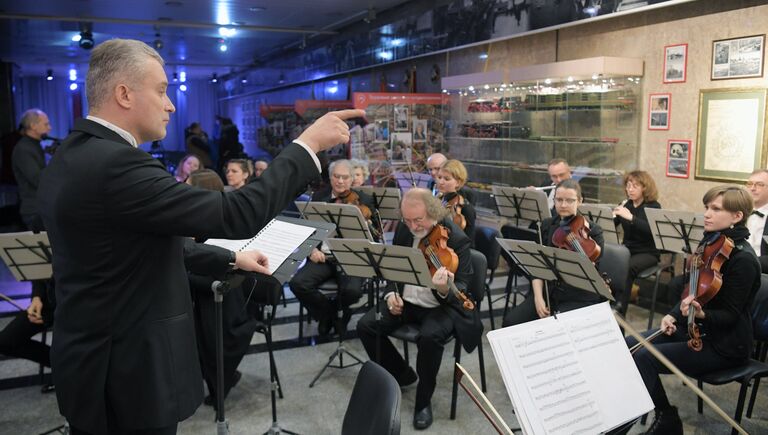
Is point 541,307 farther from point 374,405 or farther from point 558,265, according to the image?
point 374,405

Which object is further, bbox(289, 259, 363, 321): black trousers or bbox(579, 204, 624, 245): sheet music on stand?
bbox(579, 204, 624, 245): sheet music on stand

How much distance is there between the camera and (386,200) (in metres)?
5.87

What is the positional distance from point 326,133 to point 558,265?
2627 millimetres

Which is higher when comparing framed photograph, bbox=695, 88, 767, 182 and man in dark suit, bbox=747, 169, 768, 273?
framed photograph, bbox=695, 88, 767, 182

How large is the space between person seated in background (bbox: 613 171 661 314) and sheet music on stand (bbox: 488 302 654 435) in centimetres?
369

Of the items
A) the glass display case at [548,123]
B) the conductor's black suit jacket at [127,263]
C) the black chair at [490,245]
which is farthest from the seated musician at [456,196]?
the conductor's black suit jacket at [127,263]

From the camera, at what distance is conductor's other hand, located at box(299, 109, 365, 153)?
146 cm

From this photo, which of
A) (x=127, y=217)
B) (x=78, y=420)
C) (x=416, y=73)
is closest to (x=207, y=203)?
(x=127, y=217)

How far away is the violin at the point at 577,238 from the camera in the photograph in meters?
4.25

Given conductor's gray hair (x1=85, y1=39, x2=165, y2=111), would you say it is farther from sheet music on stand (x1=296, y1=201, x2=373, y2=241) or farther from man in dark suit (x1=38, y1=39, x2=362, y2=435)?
sheet music on stand (x1=296, y1=201, x2=373, y2=241)

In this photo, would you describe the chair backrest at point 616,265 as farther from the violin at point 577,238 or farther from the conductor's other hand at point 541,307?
the conductor's other hand at point 541,307

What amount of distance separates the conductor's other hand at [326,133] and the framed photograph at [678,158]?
5.06 m

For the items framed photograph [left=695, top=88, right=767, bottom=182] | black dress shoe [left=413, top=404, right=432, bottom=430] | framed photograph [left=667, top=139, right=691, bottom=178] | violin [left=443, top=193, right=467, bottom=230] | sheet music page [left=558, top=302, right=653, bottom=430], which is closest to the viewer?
sheet music page [left=558, top=302, right=653, bottom=430]

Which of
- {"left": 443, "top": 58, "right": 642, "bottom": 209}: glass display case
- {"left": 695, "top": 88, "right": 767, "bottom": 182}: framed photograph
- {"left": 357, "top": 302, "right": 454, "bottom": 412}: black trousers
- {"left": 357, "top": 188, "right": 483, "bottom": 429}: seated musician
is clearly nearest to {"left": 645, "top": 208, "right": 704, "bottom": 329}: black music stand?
{"left": 695, "top": 88, "right": 767, "bottom": 182}: framed photograph
